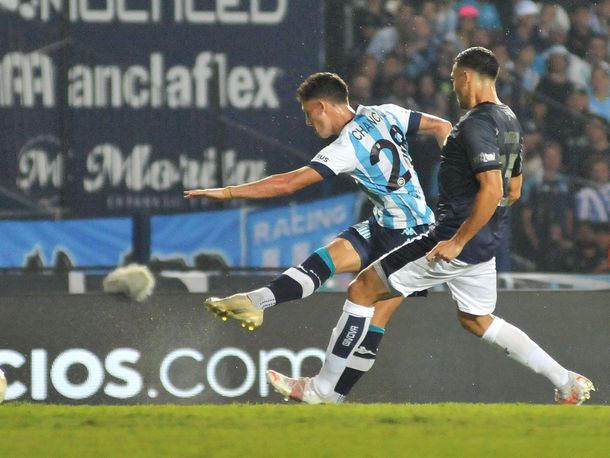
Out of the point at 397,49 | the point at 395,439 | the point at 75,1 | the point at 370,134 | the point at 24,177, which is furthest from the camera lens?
the point at 397,49

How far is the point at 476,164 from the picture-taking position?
619 centimetres

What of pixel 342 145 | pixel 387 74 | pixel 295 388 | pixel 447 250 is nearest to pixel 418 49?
pixel 387 74

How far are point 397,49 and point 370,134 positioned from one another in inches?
139

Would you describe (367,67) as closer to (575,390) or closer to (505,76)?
(505,76)

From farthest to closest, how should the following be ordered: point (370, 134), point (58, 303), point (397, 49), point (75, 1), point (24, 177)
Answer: point (397, 49), point (75, 1), point (24, 177), point (58, 303), point (370, 134)

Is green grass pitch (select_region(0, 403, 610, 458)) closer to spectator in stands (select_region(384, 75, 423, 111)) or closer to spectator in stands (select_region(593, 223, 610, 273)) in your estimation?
spectator in stands (select_region(593, 223, 610, 273))

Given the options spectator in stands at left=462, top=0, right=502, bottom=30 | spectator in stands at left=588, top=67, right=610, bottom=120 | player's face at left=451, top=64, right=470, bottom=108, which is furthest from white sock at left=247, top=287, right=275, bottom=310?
spectator in stands at left=462, top=0, right=502, bottom=30

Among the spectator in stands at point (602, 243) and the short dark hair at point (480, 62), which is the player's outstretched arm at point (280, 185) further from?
the spectator in stands at point (602, 243)

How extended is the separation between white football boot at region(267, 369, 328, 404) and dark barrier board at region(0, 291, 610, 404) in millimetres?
1248

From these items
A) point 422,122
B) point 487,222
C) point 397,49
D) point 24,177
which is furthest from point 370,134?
point 397,49

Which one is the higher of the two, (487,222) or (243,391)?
(487,222)

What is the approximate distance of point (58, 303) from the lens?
8.10 m

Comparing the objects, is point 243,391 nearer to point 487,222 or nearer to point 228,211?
point 228,211

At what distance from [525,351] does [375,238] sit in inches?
38.7
